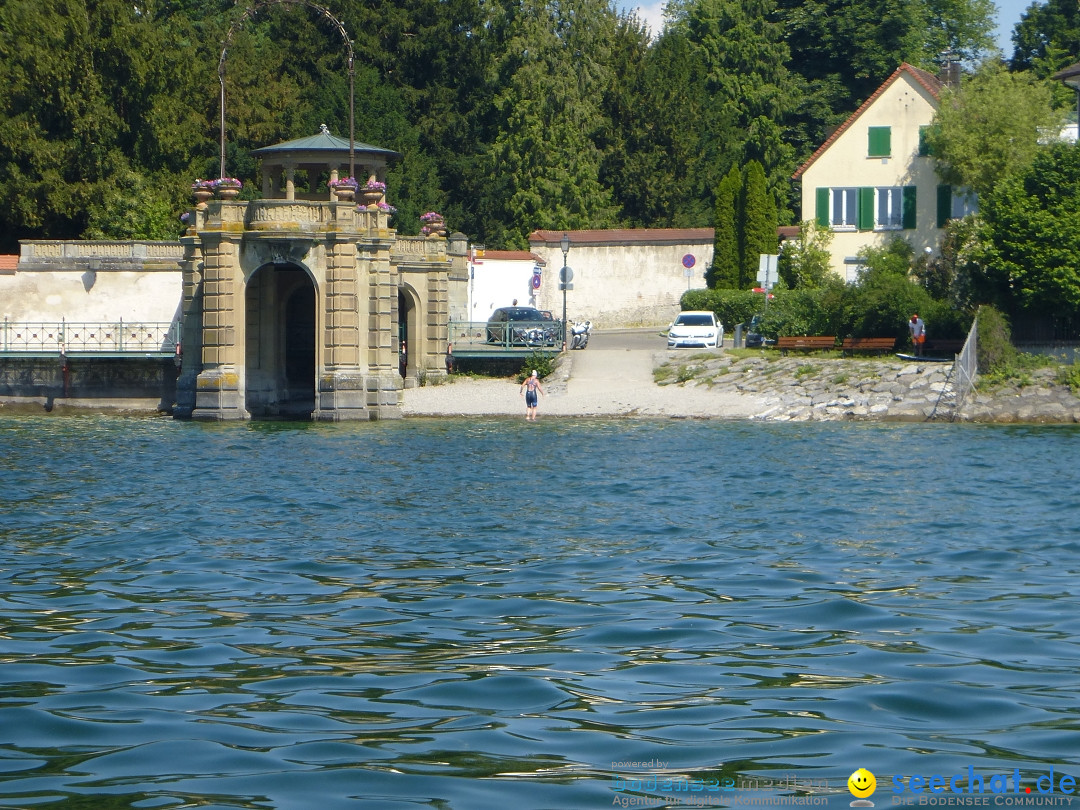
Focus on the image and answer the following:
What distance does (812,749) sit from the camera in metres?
9.79

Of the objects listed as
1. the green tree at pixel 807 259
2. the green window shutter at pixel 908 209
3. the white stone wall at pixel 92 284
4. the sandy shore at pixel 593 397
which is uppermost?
the green window shutter at pixel 908 209

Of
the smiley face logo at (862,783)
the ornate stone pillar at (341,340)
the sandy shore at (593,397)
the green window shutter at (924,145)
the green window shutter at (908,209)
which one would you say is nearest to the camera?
the smiley face logo at (862,783)

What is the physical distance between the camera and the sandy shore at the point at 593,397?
4459 cm

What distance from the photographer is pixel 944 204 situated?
193 ft

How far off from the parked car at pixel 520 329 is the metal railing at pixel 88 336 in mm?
11216

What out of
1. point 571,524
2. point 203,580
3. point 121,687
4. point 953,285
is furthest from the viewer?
point 953,285

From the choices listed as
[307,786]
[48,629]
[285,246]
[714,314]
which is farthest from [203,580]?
[714,314]

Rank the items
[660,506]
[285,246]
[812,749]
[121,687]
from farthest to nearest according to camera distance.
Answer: [285,246]
[660,506]
[121,687]
[812,749]

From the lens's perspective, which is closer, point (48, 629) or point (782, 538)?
point (48, 629)

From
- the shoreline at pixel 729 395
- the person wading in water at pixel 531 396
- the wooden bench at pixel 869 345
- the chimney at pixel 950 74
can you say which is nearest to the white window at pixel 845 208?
the chimney at pixel 950 74

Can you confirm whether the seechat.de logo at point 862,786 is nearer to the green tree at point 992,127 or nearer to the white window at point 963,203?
the green tree at point 992,127

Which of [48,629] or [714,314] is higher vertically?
[714,314]

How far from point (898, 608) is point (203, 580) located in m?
7.81

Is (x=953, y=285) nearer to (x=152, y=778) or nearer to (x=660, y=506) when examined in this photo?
(x=660, y=506)
